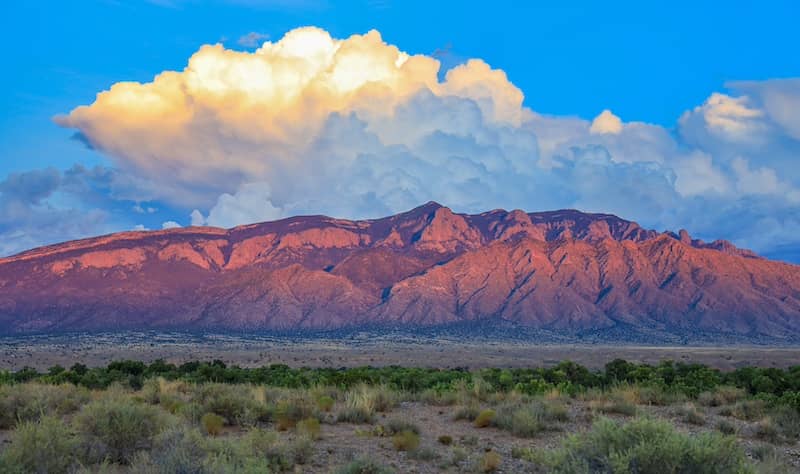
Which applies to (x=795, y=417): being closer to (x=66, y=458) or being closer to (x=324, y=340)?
(x=66, y=458)

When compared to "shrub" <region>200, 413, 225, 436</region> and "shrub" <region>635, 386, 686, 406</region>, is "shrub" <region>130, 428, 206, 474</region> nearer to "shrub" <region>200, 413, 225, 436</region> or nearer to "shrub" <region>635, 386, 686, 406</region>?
"shrub" <region>200, 413, 225, 436</region>

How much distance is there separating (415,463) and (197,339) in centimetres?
13027

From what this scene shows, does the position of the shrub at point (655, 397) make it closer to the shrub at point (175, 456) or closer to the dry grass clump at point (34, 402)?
the shrub at point (175, 456)

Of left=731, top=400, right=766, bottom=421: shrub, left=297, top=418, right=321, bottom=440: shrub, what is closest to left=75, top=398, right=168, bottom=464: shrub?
left=297, top=418, right=321, bottom=440: shrub

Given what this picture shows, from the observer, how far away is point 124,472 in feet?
45.8

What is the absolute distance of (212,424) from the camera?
17.8 metres

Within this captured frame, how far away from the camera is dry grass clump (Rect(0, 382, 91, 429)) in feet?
62.1

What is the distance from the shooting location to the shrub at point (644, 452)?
408 inches

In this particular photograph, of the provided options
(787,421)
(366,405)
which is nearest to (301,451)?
(366,405)

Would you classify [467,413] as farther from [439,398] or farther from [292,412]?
[292,412]

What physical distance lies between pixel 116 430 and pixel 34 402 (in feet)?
17.4

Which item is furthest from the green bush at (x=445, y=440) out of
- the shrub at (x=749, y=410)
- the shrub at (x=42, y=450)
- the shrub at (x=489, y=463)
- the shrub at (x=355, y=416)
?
the shrub at (x=749, y=410)

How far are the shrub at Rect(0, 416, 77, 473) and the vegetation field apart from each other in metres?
0.03

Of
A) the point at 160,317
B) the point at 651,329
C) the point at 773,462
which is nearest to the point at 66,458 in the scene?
the point at 773,462
